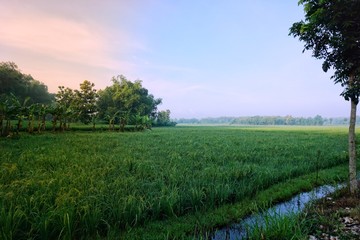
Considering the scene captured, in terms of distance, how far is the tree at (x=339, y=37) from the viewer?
20.9ft

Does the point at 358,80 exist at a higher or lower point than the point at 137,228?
higher

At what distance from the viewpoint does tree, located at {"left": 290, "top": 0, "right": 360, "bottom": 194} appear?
638 centimetres

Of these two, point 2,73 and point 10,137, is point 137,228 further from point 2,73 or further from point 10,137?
point 2,73

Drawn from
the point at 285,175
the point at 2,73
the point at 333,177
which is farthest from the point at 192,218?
the point at 2,73

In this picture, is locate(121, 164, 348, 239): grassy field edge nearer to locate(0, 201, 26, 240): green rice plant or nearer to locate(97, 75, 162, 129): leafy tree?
locate(0, 201, 26, 240): green rice plant

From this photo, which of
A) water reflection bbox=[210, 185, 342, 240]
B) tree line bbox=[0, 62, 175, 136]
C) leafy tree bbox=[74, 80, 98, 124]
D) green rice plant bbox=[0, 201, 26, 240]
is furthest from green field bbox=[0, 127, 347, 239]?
leafy tree bbox=[74, 80, 98, 124]

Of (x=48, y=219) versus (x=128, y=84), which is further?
(x=128, y=84)

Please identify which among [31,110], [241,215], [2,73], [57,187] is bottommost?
[241,215]

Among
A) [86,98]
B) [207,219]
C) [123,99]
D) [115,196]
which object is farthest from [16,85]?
[207,219]

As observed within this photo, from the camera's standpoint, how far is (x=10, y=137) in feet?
→ 67.1

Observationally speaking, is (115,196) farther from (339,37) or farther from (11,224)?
(339,37)

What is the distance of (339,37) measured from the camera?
6.67 metres

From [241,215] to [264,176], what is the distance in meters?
3.41

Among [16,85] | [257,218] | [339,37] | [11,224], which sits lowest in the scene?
[257,218]
